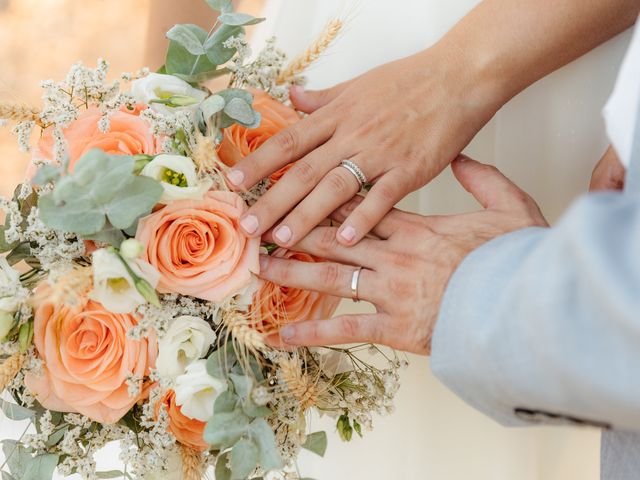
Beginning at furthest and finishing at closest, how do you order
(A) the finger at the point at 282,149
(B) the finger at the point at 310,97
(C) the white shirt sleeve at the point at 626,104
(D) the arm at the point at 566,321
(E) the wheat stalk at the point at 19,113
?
(B) the finger at the point at 310,97
(A) the finger at the point at 282,149
(E) the wheat stalk at the point at 19,113
(C) the white shirt sleeve at the point at 626,104
(D) the arm at the point at 566,321

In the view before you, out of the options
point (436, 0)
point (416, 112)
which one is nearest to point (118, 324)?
point (416, 112)

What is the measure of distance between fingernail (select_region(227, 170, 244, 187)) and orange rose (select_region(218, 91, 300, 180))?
0.11 feet

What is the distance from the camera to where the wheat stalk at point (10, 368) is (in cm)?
70

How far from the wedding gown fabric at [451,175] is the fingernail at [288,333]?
25cm

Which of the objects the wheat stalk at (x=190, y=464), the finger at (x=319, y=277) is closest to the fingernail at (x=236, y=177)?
the finger at (x=319, y=277)

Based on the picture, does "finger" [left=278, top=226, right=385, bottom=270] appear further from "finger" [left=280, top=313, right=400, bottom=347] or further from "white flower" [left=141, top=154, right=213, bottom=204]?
"white flower" [left=141, top=154, right=213, bottom=204]

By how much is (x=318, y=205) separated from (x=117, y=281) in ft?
0.89

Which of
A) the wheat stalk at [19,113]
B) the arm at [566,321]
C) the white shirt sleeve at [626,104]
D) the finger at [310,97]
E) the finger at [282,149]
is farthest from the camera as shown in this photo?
the finger at [310,97]

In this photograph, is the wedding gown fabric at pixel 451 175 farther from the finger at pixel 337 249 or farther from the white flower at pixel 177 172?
the white flower at pixel 177 172

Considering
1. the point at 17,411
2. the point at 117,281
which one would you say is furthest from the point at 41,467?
the point at 117,281

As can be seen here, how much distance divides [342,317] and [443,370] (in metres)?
0.15

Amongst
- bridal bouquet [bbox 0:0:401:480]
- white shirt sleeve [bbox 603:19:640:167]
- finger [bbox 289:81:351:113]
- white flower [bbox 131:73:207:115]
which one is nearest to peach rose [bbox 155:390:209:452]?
bridal bouquet [bbox 0:0:401:480]

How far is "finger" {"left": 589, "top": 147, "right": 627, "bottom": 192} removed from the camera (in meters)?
0.84

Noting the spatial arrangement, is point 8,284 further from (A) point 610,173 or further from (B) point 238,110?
(A) point 610,173
